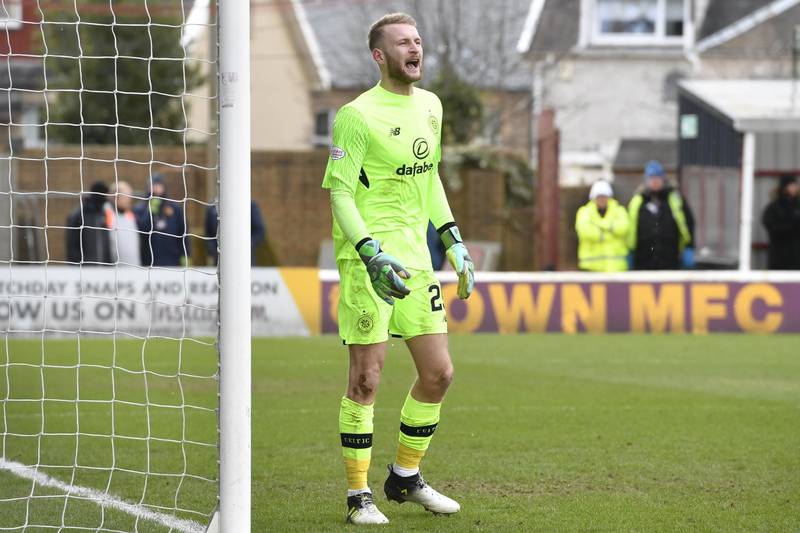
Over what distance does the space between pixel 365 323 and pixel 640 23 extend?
1255 inches

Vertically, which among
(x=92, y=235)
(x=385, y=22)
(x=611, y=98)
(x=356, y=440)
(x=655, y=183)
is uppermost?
(x=611, y=98)

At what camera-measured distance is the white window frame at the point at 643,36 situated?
118ft

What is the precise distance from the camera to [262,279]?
16594 mm

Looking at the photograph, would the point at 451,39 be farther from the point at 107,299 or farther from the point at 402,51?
the point at 402,51

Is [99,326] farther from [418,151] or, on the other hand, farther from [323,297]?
[418,151]

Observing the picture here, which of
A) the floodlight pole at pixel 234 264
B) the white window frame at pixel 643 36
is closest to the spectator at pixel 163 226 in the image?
the floodlight pole at pixel 234 264

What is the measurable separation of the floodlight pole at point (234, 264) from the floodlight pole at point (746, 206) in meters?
15.4

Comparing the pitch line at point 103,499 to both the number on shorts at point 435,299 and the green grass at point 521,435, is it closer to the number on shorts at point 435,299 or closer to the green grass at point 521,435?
the green grass at point 521,435

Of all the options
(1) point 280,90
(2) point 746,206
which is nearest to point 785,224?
(2) point 746,206

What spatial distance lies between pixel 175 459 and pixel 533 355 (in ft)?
20.8

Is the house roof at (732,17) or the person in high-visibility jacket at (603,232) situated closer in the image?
the person in high-visibility jacket at (603,232)

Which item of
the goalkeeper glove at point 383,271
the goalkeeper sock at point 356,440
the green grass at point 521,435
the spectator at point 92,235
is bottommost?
the green grass at point 521,435

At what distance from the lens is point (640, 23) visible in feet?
119

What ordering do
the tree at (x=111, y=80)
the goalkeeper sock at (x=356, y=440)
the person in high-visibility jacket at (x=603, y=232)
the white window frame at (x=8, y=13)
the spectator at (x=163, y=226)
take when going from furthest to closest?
1. the tree at (x=111, y=80)
2. the person in high-visibility jacket at (x=603, y=232)
3. the spectator at (x=163, y=226)
4. the white window frame at (x=8, y=13)
5. the goalkeeper sock at (x=356, y=440)
